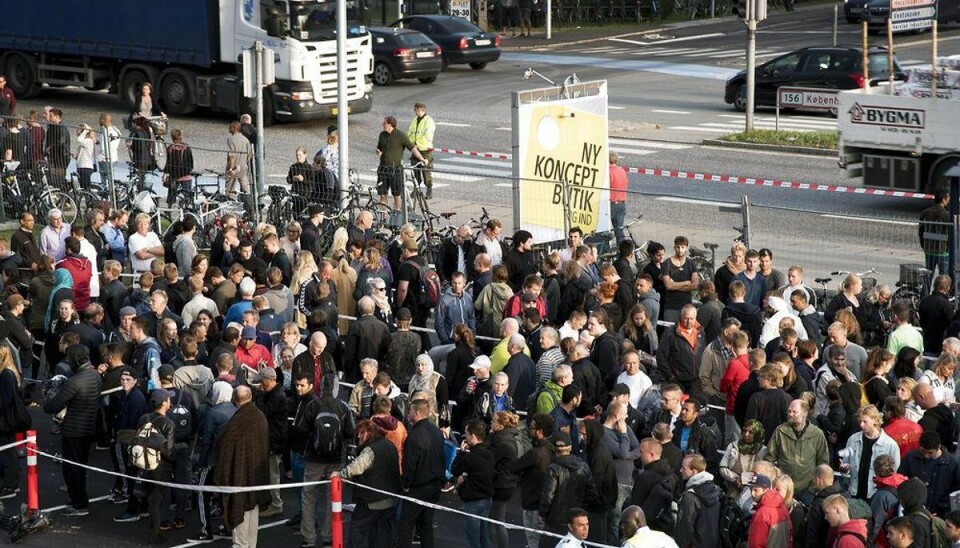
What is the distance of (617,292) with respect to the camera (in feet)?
52.4

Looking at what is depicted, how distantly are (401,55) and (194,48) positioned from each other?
272 inches

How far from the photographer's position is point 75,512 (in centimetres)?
1377

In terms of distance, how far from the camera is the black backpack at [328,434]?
1272 centimetres

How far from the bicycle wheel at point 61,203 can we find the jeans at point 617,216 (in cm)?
796

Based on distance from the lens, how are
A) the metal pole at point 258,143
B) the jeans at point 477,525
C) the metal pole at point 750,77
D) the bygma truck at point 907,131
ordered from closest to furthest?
the jeans at point 477,525 < the metal pole at point 258,143 < the bygma truck at point 907,131 < the metal pole at point 750,77

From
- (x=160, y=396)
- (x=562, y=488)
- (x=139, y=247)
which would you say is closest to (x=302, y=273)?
(x=139, y=247)

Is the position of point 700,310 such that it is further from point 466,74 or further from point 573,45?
point 573,45

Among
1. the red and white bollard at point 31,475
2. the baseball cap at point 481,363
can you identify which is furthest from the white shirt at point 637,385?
the red and white bollard at point 31,475

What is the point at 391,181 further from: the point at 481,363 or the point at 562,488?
the point at 562,488

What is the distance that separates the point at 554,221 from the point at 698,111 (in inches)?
658

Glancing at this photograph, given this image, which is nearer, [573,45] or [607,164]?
[607,164]

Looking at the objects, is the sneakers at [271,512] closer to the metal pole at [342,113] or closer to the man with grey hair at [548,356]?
the man with grey hair at [548,356]

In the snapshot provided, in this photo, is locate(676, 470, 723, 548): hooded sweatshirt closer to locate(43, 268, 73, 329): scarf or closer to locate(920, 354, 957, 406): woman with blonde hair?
locate(920, 354, 957, 406): woman with blonde hair

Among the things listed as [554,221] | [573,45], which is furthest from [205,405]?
[573,45]
